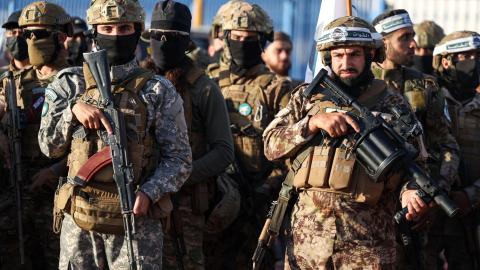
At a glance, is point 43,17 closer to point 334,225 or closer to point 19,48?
point 19,48

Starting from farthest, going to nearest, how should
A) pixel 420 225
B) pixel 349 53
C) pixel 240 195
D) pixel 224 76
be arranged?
1. pixel 224 76
2. pixel 240 195
3. pixel 420 225
4. pixel 349 53

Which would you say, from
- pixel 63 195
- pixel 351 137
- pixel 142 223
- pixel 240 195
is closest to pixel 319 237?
pixel 351 137

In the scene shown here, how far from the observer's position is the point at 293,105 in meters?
6.43

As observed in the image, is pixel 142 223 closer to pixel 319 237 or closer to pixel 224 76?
pixel 319 237

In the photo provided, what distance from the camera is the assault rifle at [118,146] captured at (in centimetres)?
573

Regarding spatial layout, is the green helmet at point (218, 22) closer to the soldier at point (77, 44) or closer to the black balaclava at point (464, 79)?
the soldier at point (77, 44)

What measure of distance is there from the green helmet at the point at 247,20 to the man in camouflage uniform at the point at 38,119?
1377 mm

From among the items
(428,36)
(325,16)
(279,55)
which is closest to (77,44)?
(279,55)

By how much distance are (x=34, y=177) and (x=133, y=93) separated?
2.04 m

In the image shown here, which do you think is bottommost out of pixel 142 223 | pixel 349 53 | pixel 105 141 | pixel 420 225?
pixel 420 225

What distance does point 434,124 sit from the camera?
792cm

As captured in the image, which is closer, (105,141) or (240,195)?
(105,141)

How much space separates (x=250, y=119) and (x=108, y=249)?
270 cm

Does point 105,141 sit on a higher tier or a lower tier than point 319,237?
higher
